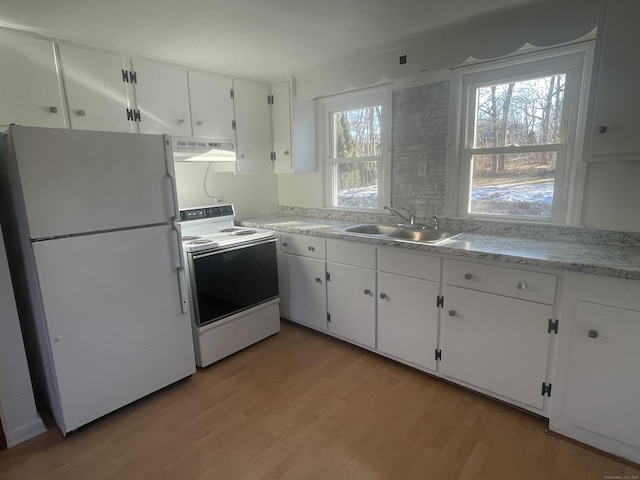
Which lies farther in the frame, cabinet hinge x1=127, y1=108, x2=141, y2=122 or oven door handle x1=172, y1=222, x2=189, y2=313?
cabinet hinge x1=127, y1=108, x2=141, y2=122

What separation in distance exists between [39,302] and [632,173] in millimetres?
3245

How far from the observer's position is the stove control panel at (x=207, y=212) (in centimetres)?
288

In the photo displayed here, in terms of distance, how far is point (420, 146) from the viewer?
277 cm

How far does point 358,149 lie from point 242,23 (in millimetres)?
1502

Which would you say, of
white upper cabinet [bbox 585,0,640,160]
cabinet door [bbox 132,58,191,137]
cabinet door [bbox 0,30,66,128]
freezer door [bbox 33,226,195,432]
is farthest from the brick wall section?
cabinet door [bbox 0,30,66,128]

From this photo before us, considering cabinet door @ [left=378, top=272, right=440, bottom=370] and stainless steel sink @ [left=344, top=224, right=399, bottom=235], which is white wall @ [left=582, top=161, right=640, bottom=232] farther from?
stainless steel sink @ [left=344, top=224, right=399, bottom=235]

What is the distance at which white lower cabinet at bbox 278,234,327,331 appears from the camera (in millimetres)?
2869

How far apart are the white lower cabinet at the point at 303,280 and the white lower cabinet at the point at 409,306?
0.55 m

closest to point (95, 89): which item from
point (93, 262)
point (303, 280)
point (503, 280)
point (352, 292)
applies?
point (93, 262)

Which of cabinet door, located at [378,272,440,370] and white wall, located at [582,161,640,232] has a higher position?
white wall, located at [582,161,640,232]

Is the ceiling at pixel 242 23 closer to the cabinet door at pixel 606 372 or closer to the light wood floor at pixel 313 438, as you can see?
the cabinet door at pixel 606 372

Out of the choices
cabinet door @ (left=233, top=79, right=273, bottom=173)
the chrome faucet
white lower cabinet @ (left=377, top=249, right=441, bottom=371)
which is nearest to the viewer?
white lower cabinet @ (left=377, top=249, right=441, bottom=371)

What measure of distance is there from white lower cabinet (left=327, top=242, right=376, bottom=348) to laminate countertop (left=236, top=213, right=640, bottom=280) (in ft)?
0.36

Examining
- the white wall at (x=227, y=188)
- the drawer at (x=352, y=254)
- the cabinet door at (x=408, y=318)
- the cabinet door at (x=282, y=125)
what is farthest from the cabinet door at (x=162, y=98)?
the cabinet door at (x=408, y=318)
